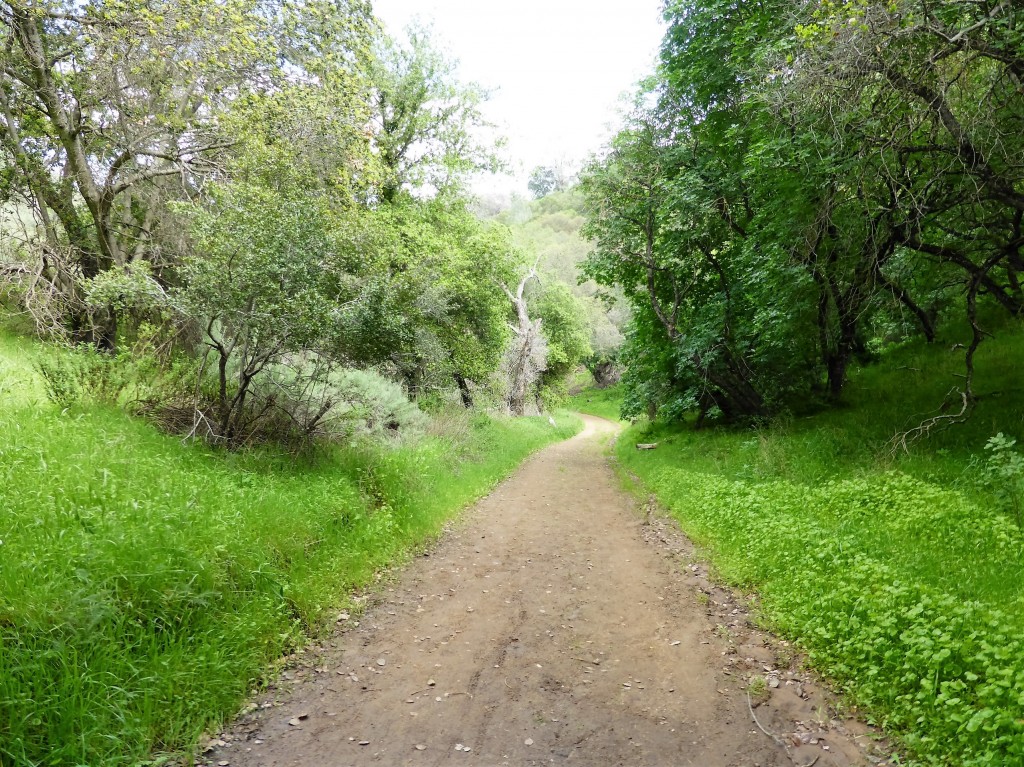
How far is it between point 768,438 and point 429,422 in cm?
769

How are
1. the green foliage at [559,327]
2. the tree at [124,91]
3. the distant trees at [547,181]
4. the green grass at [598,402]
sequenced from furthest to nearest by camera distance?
the distant trees at [547,181], the green grass at [598,402], the green foliage at [559,327], the tree at [124,91]

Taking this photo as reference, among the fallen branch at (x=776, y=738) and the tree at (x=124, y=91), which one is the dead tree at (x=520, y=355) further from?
the fallen branch at (x=776, y=738)

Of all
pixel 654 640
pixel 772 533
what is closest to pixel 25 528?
pixel 654 640

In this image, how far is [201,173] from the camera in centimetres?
1012

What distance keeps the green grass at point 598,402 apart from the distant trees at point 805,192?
22.8 m

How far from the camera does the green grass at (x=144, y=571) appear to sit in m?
3.11

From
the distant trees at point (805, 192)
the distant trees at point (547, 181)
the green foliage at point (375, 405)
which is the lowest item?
the green foliage at point (375, 405)

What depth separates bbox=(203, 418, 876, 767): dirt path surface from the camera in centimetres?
355

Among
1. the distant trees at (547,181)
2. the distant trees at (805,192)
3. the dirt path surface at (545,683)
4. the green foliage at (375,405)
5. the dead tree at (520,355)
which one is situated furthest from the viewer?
the distant trees at (547,181)

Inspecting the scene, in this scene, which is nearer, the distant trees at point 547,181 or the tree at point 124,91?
the tree at point 124,91

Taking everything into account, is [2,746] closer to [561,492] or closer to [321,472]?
[321,472]

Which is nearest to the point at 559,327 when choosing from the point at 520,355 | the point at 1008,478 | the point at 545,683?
the point at 520,355

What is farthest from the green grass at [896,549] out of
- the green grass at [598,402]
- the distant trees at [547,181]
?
the distant trees at [547,181]

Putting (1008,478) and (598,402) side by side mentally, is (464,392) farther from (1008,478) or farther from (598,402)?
(598,402)
